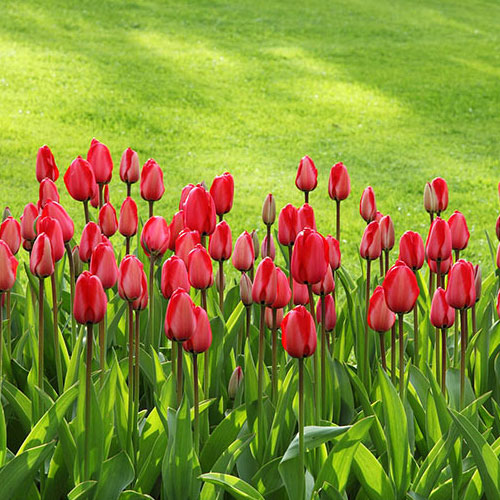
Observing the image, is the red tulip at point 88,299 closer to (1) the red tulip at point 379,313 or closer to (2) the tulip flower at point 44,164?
(1) the red tulip at point 379,313

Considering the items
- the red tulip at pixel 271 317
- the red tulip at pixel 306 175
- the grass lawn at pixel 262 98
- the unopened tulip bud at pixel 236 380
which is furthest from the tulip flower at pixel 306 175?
the grass lawn at pixel 262 98

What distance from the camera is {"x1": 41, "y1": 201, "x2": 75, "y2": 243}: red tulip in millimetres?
2045

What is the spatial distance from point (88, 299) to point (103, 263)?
7.5 inches

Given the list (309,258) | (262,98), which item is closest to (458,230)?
(309,258)

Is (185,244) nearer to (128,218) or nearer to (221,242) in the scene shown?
(221,242)

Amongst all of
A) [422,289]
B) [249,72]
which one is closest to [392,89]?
[249,72]

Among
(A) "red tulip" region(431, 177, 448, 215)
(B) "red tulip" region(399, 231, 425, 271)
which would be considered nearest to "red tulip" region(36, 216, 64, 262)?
(B) "red tulip" region(399, 231, 425, 271)

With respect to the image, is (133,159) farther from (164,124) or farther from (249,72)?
(249,72)

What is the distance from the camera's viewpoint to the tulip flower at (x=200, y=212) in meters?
2.10

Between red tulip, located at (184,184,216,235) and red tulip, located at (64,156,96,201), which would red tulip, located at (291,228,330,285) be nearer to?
red tulip, located at (184,184,216,235)

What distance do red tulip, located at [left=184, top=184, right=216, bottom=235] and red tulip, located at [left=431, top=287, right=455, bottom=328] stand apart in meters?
0.57

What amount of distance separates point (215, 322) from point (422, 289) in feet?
2.53

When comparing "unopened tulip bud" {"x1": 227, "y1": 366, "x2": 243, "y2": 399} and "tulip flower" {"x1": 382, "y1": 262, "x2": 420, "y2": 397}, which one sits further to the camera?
"unopened tulip bud" {"x1": 227, "y1": 366, "x2": 243, "y2": 399}

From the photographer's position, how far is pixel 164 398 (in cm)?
194
